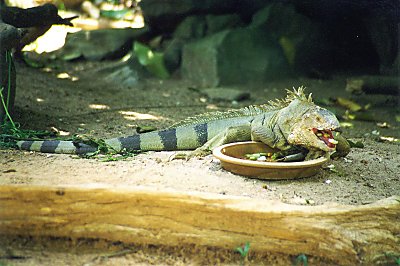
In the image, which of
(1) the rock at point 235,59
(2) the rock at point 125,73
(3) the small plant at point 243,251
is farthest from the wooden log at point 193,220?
(1) the rock at point 235,59

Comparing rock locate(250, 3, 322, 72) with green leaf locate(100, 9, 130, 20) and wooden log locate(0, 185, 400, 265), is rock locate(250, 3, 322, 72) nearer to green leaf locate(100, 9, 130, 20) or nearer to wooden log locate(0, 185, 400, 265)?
green leaf locate(100, 9, 130, 20)

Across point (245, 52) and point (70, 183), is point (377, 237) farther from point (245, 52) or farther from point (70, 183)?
point (245, 52)

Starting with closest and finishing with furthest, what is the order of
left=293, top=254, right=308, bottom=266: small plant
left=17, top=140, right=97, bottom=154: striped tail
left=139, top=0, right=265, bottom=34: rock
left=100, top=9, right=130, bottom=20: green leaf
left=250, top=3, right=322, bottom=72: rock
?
1. left=293, top=254, right=308, bottom=266: small plant
2. left=17, top=140, right=97, bottom=154: striped tail
3. left=250, top=3, right=322, bottom=72: rock
4. left=100, top=9, right=130, bottom=20: green leaf
5. left=139, top=0, right=265, bottom=34: rock

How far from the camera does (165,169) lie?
416 centimetres

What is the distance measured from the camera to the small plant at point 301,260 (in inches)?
124

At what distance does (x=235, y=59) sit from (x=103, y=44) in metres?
2.96

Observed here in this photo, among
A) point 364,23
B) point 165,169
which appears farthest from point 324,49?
point 165,169

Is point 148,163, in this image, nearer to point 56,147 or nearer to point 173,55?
point 56,147

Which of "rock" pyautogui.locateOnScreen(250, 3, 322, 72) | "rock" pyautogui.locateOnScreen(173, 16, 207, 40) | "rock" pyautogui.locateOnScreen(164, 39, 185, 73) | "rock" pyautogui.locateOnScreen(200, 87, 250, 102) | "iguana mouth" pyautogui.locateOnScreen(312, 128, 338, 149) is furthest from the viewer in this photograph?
"rock" pyautogui.locateOnScreen(173, 16, 207, 40)

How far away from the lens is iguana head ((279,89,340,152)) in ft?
14.1

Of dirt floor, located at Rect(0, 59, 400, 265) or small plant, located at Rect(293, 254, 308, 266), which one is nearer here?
small plant, located at Rect(293, 254, 308, 266)

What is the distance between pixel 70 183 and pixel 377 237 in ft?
6.75

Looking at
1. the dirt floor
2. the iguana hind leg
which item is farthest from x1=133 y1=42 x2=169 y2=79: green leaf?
the iguana hind leg

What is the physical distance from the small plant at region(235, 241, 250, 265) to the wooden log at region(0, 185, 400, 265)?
0.13ft
